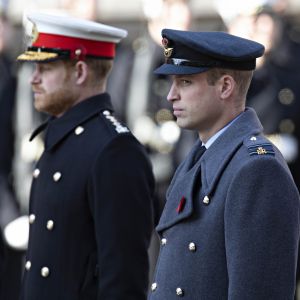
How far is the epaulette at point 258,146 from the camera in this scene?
369 cm

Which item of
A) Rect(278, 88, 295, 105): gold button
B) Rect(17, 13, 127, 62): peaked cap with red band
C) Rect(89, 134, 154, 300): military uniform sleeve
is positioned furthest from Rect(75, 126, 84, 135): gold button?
Rect(278, 88, 295, 105): gold button

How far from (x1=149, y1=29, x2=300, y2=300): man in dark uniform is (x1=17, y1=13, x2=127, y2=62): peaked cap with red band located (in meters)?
0.99

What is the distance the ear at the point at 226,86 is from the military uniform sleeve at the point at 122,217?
0.85 m

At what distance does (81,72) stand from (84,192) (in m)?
0.59

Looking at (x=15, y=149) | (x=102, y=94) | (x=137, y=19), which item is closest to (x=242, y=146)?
(x=102, y=94)

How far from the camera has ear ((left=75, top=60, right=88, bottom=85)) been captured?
4984mm

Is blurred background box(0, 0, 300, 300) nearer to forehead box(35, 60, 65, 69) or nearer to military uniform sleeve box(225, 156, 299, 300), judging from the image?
forehead box(35, 60, 65, 69)

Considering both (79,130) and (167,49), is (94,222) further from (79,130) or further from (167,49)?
(167,49)

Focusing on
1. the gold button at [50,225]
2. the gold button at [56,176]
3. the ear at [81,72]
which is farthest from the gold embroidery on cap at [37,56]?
the gold button at [50,225]

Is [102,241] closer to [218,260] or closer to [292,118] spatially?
[218,260]

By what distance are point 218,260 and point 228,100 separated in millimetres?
536

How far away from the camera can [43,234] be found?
15.6 feet

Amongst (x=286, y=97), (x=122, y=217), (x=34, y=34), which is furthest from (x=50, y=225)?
(x=286, y=97)

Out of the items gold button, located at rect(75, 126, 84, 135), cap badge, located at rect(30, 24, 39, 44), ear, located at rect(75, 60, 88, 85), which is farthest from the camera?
cap badge, located at rect(30, 24, 39, 44)
